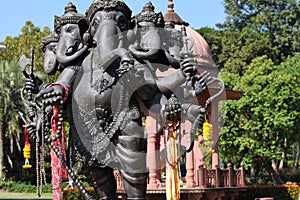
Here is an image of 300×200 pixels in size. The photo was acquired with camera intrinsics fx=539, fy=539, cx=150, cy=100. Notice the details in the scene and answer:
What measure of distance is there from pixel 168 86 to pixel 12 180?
30424 millimetres

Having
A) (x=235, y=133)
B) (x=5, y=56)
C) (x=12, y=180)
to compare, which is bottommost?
(x=12, y=180)

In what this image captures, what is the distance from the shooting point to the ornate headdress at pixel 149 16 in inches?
216

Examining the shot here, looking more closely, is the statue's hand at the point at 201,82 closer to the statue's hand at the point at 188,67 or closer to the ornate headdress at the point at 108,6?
the statue's hand at the point at 188,67

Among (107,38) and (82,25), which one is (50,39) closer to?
(82,25)

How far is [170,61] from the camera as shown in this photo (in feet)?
17.1

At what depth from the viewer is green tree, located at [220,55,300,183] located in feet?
83.0

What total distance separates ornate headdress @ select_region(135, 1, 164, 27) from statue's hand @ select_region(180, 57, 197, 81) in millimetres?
796

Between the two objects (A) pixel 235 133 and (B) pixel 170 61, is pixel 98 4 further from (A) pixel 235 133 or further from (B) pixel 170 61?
(A) pixel 235 133

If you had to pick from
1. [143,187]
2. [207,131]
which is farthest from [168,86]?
[143,187]

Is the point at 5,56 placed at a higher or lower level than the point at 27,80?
higher

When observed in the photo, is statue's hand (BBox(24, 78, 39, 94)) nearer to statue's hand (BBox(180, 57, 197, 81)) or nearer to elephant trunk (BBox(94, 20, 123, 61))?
elephant trunk (BBox(94, 20, 123, 61))

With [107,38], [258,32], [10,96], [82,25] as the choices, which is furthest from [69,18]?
[258,32]

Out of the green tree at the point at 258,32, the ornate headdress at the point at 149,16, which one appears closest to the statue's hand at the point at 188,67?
the ornate headdress at the point at 149,16

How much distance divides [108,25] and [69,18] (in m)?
0.57
